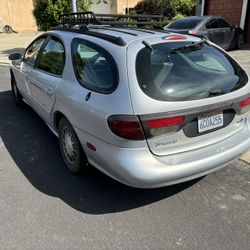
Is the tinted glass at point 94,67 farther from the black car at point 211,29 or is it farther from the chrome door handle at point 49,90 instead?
the black car at point 211,29

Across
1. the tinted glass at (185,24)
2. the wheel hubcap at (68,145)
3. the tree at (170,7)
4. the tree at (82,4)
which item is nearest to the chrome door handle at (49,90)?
the wheel hubcap at (68,145)

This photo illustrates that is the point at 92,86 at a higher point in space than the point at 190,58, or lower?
lower

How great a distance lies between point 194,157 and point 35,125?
3161 mm

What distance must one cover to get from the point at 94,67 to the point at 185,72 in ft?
2.91

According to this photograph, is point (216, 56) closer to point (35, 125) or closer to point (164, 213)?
point (164, 213)

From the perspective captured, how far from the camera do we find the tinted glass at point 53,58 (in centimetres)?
378

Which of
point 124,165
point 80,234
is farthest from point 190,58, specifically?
point 80,234

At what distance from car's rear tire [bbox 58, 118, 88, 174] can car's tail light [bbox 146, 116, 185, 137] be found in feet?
3.35

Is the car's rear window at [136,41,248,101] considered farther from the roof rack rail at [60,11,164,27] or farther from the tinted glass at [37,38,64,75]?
the roof rack rail at [60,11,164,27]

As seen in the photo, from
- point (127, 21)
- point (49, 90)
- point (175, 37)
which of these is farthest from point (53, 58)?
point (175, 37)

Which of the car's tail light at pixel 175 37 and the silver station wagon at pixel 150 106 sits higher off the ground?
the car's tail light at pixel 175 37

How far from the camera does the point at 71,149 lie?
3.61 m

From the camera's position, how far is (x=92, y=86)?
3.05 metres

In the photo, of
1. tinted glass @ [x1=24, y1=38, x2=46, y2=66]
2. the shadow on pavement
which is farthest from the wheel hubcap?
tinted glass @ [x1=24, y1=38, x2=46, y2=66]
